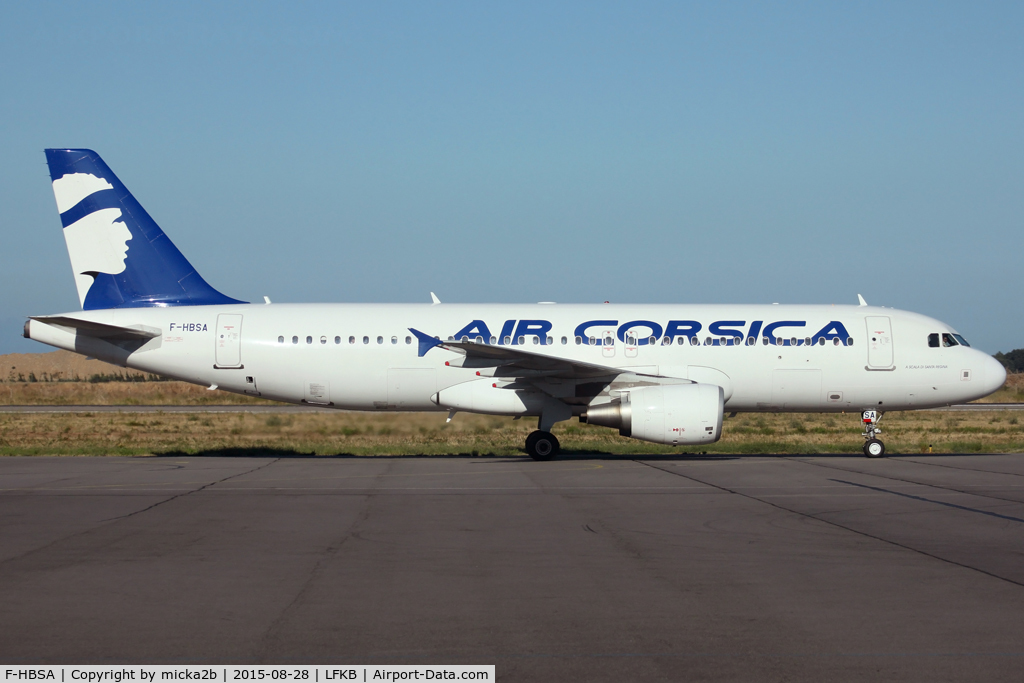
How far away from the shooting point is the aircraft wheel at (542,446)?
2006 centimetres

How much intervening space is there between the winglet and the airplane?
31mm

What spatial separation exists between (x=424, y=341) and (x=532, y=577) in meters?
13.2

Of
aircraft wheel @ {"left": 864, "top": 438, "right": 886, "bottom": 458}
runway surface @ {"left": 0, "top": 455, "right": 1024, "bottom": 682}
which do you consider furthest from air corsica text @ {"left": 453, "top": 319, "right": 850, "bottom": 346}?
runway surface @ {"left": 0, "top": 455, "right": 1024, "bottom": 682}

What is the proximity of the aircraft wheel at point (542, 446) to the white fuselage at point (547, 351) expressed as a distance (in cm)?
98

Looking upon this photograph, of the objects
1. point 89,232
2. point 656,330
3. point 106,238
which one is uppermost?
point 89,232

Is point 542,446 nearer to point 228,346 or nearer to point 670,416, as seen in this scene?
point 670,416

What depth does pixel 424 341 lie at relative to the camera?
2058cm

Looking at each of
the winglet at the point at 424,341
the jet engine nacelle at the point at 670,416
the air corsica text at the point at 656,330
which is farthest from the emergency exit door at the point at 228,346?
the jet engine nacelle at the point at 670,416

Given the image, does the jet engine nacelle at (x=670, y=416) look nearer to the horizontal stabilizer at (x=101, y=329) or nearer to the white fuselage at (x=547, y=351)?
the white fuselage at (x=547, y=351)

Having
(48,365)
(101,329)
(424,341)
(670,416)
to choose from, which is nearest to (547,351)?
(424,341)

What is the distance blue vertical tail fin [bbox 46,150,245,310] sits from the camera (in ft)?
69.6

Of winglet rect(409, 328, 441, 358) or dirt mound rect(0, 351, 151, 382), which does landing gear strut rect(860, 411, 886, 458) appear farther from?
dirt mound rect(0, 351, 151, 382)

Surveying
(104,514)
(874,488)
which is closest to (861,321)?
(874,488)

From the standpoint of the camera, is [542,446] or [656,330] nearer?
[542,446]
